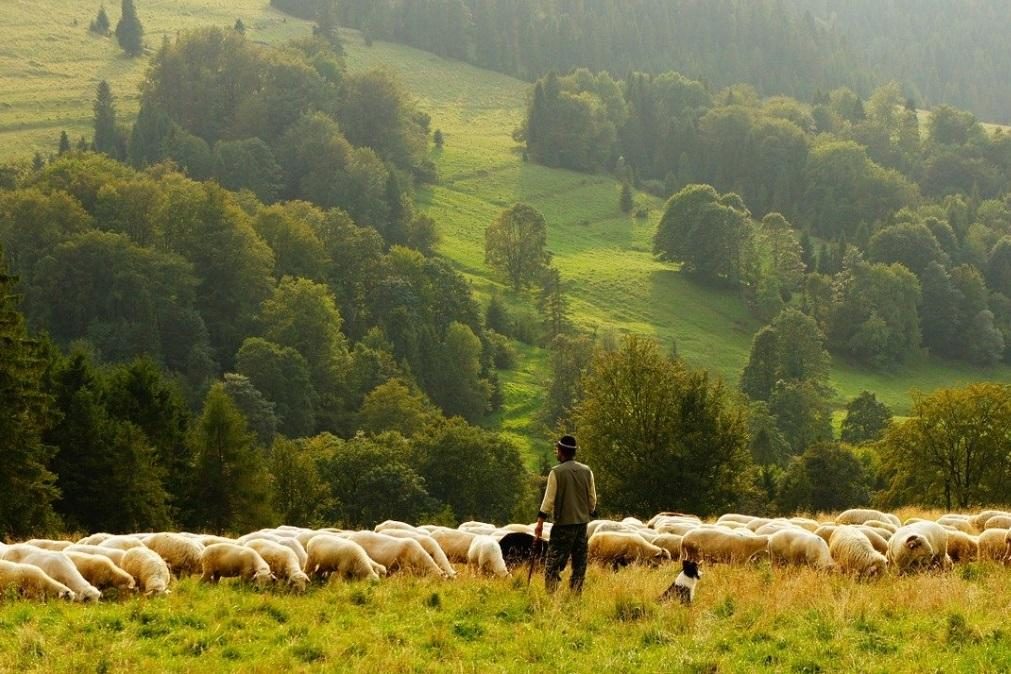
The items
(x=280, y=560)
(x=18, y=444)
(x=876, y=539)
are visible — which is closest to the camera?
(x=280, y=560)

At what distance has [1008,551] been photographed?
24578 millimetres

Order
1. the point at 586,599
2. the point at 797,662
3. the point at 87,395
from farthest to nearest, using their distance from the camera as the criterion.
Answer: the point at 87,395, the point at 586,599, the point at 797,662

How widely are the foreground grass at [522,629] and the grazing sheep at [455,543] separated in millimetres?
4128

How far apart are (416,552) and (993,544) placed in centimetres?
1126

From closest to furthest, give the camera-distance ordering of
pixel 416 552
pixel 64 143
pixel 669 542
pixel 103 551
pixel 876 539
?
pixel 103 551, pixel 416 552, pixel 876 539, pixel 669 542, pixel 64 143

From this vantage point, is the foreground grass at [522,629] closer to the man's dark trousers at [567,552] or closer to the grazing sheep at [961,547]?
the man's dark trousers at [567,552]

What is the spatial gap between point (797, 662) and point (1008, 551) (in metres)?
10.8

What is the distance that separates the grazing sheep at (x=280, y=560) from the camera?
2098 cm

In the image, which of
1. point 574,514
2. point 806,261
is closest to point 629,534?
point 574,514

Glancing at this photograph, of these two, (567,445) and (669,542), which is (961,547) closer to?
(669,542)

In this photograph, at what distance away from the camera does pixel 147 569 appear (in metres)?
20.8

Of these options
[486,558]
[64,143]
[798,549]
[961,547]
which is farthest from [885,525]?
[64,143]

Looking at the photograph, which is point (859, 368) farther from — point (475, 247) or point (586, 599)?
point (586, 599)

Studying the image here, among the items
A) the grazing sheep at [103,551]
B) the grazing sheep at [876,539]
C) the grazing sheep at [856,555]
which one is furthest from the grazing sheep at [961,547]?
the grazing sheep at [103,551]
